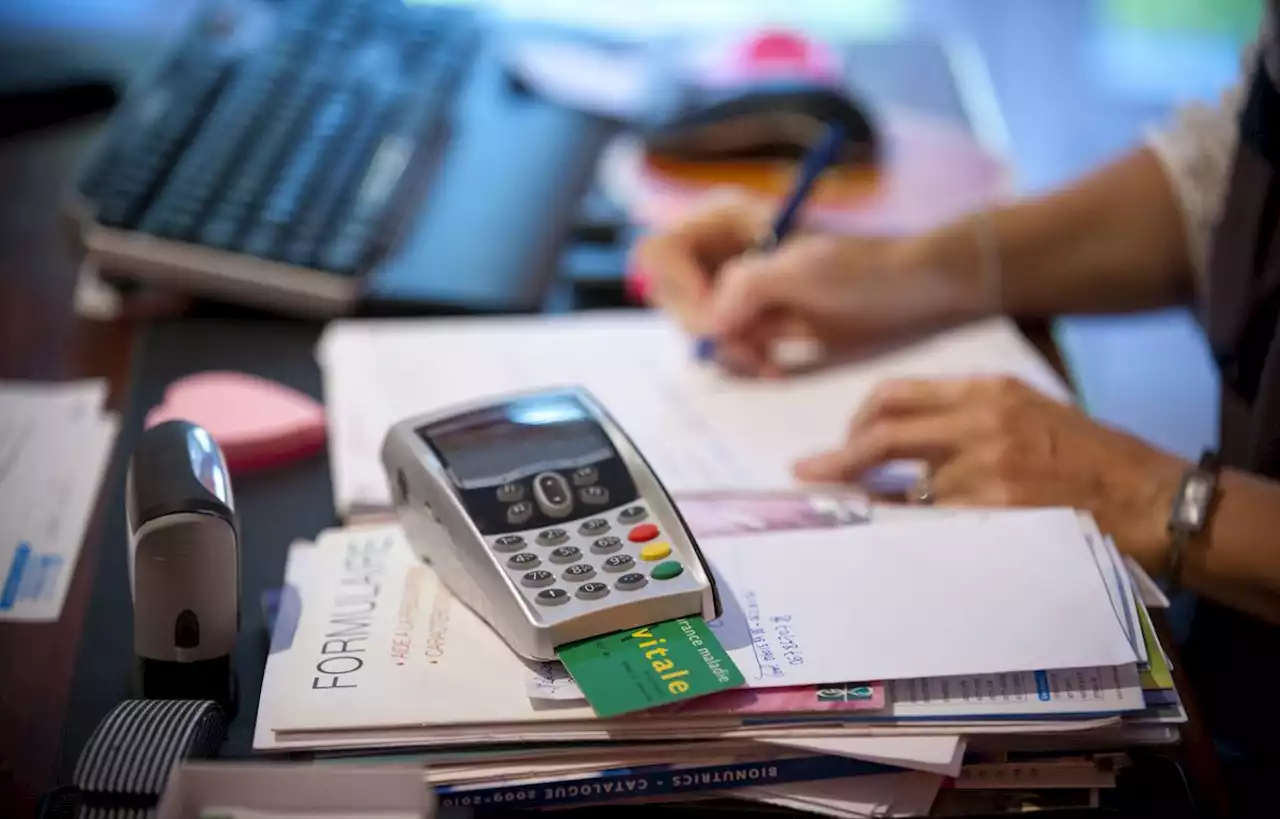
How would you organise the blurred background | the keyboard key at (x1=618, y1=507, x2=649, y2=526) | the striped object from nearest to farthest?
the striped object → the keyboard key at (x1=618, y1=507, x2=649, y2=526) → the blurred background

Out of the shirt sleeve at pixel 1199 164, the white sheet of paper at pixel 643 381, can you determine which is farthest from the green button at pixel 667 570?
the shirt sleeve at pixel 1199 164

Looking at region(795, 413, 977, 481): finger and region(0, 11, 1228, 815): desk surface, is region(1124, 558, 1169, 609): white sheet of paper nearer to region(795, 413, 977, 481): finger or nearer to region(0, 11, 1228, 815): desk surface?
region(795, 413, 977, 481): finger

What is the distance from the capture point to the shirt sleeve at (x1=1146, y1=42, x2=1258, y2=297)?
3.51ft

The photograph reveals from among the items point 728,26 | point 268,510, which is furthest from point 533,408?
point 728,26

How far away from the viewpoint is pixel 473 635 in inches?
26.3

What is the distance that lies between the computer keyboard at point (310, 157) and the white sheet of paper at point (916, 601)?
390 mm

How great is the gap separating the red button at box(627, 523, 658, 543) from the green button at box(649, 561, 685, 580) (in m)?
0.02

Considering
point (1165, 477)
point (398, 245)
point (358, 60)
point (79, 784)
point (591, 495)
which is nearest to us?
point (79, 784)

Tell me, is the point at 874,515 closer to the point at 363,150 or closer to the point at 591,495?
the point at 591,495

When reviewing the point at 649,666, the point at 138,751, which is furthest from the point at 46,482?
the point at 649,666

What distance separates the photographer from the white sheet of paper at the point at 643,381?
88 cm

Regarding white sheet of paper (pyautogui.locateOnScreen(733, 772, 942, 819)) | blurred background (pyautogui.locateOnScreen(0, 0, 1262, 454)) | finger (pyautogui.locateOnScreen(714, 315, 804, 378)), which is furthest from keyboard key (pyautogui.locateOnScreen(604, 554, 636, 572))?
blurred background (pyautogui.locateOnScreen(0, 0, 1262, 454))

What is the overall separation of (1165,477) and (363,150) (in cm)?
62

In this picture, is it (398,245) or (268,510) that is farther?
(398,245)
